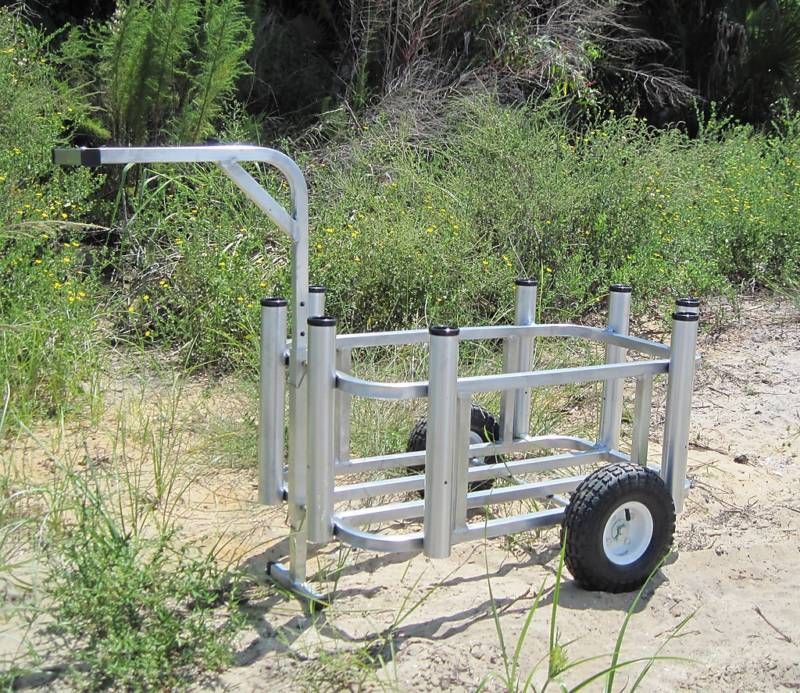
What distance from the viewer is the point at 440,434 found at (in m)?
2.93

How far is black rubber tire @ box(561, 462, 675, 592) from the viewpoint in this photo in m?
3.24

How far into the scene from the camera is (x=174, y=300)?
19.0 ft

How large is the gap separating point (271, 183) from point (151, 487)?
10.2 feet

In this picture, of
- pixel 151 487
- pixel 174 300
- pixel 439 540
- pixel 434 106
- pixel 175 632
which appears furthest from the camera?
pixel 434 106

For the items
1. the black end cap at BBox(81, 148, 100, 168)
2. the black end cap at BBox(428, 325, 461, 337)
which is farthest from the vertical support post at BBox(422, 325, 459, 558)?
the black end cap at BBox(81, 148, 100, 168)

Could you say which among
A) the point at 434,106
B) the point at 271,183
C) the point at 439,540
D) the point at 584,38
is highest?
the point at 584,38

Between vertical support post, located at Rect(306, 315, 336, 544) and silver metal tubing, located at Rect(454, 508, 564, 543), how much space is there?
1.32ft

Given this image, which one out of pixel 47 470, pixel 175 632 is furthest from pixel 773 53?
pixel 175 632

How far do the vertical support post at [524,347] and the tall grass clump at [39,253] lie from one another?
1682mm

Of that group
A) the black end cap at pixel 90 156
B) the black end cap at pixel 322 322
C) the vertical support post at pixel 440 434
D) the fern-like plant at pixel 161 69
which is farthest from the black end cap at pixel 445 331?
the fern-like plant at pixel 161 69

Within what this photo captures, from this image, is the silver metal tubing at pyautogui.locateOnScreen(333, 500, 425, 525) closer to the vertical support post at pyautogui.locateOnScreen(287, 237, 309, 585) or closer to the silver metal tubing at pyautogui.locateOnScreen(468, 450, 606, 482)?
the vertical support post at pyautogui.locateOnScreen(287, 237, 309, 585)

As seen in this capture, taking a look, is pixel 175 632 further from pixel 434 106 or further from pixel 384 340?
pixel 434 106

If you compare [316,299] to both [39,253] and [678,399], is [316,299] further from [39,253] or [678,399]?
[39,253]

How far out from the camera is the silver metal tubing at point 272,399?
3.17 metres
